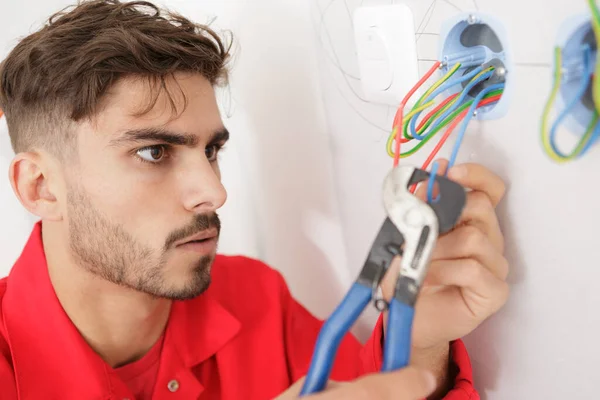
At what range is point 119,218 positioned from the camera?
77 cm

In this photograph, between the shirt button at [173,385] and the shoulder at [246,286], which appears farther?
the shoulder at [246,286]

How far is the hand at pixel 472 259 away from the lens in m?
0.55

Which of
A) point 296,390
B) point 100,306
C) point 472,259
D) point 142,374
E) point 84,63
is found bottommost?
point 142,374

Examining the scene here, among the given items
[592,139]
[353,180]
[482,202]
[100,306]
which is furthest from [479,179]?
[100,306]

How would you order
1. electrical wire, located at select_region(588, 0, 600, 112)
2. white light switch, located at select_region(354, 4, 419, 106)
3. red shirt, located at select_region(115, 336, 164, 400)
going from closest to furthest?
electrical wire, located at select_region(588, 0, 600, 112)
white light switch, located at select_region(354, 4, 419, 106)
red shirt, located at select_region(115, 336, 164, 400)

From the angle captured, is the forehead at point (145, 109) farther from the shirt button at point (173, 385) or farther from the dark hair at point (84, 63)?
the shirt button at point (173, 385)

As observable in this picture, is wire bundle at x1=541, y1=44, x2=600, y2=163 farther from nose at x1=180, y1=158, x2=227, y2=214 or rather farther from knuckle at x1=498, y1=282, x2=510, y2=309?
nose at x1=180, y1=158, x2=227, y2=214

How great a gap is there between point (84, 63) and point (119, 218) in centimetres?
22

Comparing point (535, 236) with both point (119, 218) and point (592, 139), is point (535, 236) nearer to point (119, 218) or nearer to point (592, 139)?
point (592, 139)

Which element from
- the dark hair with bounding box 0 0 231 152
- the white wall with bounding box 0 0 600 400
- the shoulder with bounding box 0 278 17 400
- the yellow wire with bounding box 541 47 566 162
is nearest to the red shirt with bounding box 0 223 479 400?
the shoulder with bounding box 0 278 17 400

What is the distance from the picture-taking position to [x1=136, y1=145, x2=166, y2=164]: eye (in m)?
0.76

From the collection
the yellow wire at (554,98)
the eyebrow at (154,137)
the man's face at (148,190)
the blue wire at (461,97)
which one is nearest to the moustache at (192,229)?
the man's face at (148,190)

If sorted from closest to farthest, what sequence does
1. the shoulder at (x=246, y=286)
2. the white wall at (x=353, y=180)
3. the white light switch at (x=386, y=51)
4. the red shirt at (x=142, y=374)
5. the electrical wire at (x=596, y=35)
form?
the electrical wire at (x=596, y=35) < the white wall at (x=353, y=180) < the white light switch at (x=386, y=51) < the red shirt at (x=142, y=374) < the shoulder at (x=246, y=286)

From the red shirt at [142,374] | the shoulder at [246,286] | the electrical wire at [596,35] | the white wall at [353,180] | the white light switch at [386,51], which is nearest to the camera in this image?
the electrical wire at [596,35]
